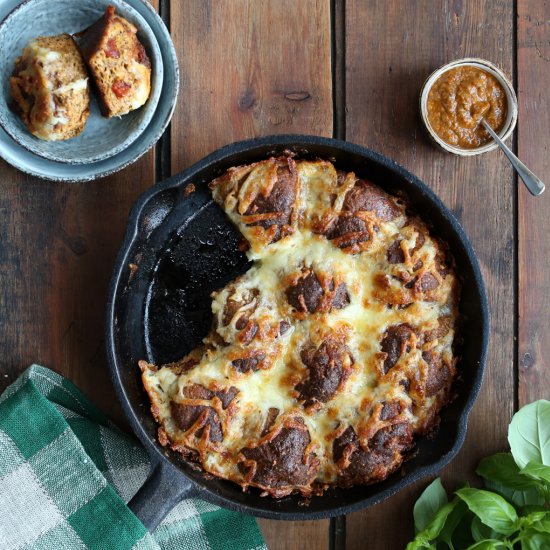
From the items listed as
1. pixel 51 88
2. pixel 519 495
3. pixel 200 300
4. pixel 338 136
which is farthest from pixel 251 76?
pixel 519 495

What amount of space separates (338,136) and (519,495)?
1651 millimetres

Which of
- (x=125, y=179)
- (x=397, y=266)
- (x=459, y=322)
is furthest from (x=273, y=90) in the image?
(x=459, y=322)

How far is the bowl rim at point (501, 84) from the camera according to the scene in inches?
117

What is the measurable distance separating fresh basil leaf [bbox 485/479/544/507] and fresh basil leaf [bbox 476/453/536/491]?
0.06m

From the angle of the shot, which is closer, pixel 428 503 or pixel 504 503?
pixel 504 503

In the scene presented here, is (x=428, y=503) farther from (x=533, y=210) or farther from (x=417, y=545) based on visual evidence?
(x=533, y=210)

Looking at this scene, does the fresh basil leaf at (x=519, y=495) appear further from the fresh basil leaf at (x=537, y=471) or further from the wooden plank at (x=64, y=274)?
the wooden plank at (x=64, y=274)

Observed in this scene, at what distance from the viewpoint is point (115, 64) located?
9.27 feet

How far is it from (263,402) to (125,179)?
108 cm

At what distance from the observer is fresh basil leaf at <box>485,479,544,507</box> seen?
300cm

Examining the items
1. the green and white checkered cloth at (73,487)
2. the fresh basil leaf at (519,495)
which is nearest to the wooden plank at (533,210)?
the fresh basil leaf at (519,495)

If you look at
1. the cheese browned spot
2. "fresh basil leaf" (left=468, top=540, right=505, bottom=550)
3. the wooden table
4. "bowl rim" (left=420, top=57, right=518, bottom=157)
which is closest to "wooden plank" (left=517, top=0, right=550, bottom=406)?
the wooden table

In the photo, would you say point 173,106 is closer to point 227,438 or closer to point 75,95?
point 75,95

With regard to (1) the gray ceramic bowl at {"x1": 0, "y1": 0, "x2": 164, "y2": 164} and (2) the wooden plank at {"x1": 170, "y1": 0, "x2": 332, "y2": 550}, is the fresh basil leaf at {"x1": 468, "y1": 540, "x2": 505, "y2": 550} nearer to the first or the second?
(2) the wooden plank at {"x1": 170, "y1": 0, "x2": 332, "y2": 550}
